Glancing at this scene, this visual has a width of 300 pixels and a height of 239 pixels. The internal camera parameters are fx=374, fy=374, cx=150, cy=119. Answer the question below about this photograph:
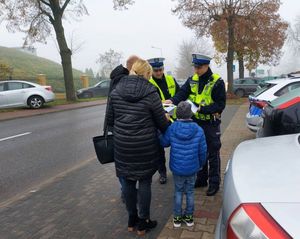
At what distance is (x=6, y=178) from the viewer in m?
6.44

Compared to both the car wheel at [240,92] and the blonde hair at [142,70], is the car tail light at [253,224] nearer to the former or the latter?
the blonde hair at [142,70]

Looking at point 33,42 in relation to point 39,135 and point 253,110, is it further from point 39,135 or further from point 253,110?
point 253,110

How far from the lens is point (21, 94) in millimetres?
19219

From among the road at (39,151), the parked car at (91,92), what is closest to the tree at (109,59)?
the parked car at (91,92)

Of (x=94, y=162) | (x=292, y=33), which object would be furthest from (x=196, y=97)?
(x=292, y=33)

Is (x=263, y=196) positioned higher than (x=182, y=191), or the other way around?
(x=263, y=196)

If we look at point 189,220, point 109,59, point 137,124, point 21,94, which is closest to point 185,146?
point 137,124

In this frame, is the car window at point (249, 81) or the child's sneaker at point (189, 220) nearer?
the child's sneaker at point (189, 220)

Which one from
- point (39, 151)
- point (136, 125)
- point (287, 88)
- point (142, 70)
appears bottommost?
point (39, 151)

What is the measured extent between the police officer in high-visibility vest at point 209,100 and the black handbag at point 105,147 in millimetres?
1053

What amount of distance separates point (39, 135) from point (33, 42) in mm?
15145

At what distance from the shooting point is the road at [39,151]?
6317mm

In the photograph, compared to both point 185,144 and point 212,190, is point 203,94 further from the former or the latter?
point 212,190

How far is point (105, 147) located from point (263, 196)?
2.35m
